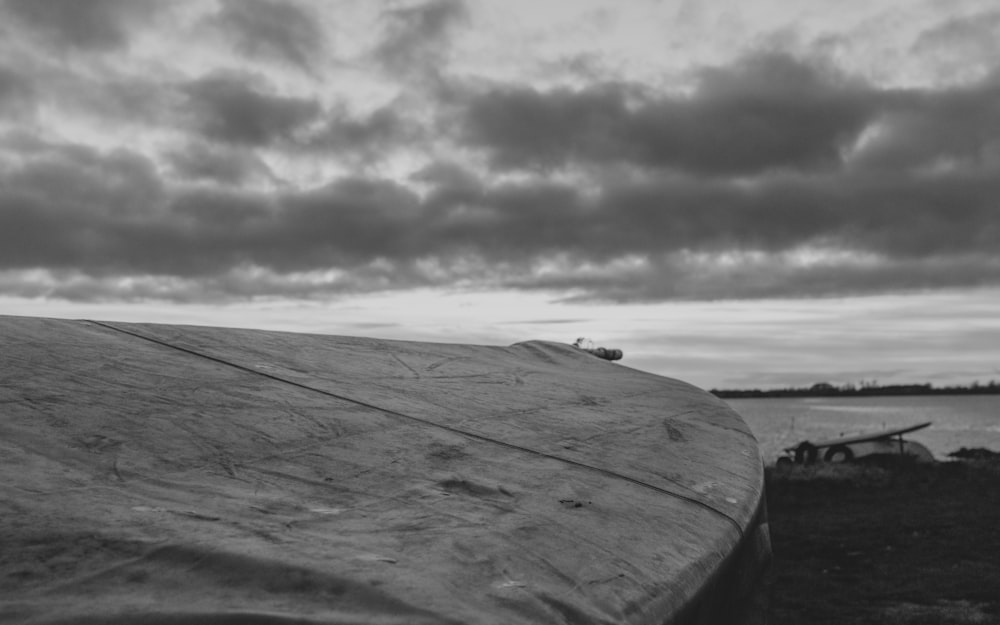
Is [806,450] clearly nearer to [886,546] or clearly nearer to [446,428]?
[886,546]

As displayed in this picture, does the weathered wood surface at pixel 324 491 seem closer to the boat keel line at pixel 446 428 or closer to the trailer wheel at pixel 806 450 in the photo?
the boat keel line at pixel 446 428

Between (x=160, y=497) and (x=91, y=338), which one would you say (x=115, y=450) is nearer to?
(x=160, y=497)

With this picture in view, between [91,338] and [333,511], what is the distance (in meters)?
1.65

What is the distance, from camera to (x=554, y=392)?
143 inches

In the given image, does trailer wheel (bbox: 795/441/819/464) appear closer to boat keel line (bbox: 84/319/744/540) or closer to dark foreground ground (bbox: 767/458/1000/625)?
dark foreground ground (bbox: 767/458/1000/625)

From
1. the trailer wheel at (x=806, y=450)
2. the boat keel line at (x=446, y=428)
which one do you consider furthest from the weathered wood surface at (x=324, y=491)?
the trailer wheel at (x=806, y=450)

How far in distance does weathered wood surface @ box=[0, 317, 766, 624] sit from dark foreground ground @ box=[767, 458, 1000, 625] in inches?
131

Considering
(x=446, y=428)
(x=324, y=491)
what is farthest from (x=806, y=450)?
(x=324, y=491)

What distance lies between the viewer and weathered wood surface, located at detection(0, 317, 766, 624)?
1.27 meters

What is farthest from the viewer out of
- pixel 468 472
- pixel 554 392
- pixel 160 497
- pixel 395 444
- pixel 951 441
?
pixel 951 441

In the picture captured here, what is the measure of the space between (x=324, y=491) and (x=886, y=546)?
982cm

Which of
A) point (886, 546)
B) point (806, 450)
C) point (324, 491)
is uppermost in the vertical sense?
point (324, 491)

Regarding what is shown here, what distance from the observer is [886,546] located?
9820 millimetres

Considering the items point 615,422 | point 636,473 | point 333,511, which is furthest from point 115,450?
point 615,422
